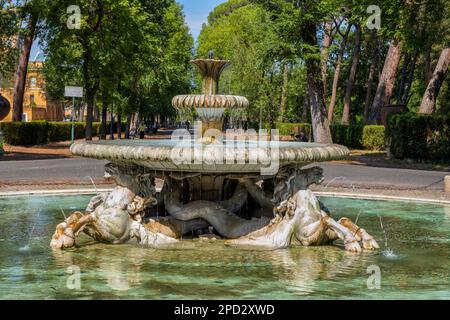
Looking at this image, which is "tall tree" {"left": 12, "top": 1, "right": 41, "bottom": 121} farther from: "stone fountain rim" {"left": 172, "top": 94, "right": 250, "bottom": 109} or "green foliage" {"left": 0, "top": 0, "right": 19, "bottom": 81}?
"stone fountain rim" {"left": 172, "top": 94, "right": 250, "bottom": 109}

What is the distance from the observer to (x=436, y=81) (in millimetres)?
31219

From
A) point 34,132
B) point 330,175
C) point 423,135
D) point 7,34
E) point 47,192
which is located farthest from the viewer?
point 34,132

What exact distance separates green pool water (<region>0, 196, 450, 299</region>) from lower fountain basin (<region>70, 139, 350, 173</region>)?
1.01 metres

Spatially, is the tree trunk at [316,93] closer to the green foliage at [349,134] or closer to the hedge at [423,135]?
the hedge at [423,135]

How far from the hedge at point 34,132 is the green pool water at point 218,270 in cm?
2688

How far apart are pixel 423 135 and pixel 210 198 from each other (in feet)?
66.3

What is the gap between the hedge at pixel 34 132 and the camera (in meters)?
35.1

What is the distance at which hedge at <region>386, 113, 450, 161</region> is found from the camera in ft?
89.2

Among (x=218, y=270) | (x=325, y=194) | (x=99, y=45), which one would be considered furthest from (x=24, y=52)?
(x=218, y=270)

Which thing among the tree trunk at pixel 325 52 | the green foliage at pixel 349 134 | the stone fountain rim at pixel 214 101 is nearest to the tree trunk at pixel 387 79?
the green foliage at pixel 349 134

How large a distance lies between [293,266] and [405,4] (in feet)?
64.0

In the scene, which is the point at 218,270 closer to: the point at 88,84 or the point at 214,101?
the point at 214,101

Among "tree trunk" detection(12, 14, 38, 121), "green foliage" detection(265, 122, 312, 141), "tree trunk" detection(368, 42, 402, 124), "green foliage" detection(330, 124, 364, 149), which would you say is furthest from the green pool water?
"green foliage" detection(265, 122, 312, 141)
